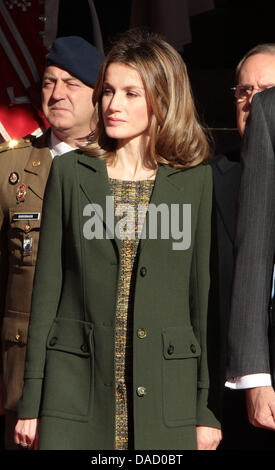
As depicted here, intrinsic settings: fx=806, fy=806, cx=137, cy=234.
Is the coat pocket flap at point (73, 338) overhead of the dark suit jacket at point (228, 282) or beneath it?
beneath

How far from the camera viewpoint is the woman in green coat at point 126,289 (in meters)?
2.34

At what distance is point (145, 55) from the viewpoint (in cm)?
255

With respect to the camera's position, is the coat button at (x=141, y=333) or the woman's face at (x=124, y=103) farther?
the woman's face at (x=124, y=103)

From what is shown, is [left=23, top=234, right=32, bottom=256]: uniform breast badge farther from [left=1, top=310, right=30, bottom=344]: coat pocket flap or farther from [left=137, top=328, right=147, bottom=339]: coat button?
[left=137, top=328, right=147, bottom=339]: coat button

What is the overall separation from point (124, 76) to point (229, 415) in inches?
60.5

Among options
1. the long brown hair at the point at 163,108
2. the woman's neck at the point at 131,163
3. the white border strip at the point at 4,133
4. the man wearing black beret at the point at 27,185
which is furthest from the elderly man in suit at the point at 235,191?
the white border strip at the point at 4,133

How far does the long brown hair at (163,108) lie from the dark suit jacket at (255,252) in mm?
453

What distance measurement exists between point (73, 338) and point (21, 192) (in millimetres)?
1042

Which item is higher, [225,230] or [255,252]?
[225,230]

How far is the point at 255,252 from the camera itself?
6.81ft

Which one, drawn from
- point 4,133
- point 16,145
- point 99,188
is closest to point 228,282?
point 99,188

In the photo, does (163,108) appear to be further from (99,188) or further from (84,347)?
(84,347)

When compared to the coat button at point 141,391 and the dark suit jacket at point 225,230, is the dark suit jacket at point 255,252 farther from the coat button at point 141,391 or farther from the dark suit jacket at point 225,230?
the dark suit jacket at point 225,230

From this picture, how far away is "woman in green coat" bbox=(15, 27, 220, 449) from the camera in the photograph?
2.34 metres
